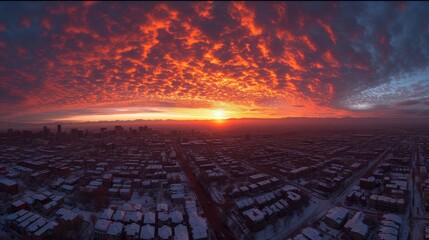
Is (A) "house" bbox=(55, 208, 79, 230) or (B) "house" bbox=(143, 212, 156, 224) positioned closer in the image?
(A) "house" bbox=(55, 208, 79, 230)

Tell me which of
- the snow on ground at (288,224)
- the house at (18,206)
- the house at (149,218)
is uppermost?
the house at (18,206)

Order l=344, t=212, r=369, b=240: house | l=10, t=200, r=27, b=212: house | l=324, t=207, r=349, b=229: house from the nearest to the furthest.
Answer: l=344, t=212, r=369, b=240: house, l=324, t=207, r=349, b=229: house, l=10, t=200, r=27, b=212: house

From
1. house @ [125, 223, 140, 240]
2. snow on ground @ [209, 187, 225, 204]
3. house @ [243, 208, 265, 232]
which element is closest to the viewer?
house @ [125, 223, 140, 240]

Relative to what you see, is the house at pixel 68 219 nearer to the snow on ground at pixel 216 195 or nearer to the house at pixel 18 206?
the house at pixel 18 206

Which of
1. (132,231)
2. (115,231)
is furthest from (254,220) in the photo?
(115,231)

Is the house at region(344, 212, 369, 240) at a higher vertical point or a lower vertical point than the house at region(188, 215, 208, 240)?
lower

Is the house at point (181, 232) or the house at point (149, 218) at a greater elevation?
the house at point (149, 218)

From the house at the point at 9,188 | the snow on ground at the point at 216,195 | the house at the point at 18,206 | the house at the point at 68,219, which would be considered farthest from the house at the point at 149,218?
the house at the point at 9,188

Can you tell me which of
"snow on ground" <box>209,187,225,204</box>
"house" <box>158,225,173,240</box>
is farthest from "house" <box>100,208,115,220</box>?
"snow on ground" <box>209,187,225,204</box>

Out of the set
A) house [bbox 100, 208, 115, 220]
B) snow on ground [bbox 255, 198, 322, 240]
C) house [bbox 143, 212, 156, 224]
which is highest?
house [bbox 100, 208, 115, 220]

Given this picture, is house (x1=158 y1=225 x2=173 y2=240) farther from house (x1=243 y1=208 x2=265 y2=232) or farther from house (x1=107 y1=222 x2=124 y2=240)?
house (x1=243 y1=208 x2=265 y2=232)

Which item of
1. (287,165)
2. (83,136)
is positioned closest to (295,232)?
(287,165)
